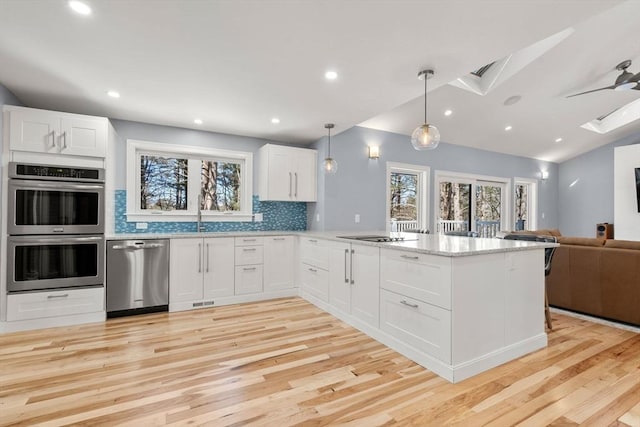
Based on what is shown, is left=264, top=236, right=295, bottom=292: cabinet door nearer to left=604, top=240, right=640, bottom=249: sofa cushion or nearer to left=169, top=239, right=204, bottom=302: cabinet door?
left=169, top=239, right=204, bottom=302: cabinet door

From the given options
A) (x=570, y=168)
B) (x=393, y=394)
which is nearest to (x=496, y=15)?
(x=393, y=394)

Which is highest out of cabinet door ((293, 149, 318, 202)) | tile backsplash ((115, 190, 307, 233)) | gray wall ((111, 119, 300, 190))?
gray wall ((111, 119, 300, 190))

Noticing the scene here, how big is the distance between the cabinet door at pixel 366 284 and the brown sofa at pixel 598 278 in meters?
2.35

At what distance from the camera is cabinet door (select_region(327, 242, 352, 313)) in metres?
3.22

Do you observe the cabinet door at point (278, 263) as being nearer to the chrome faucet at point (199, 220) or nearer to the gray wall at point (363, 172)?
the gray wall at point (363, 172)

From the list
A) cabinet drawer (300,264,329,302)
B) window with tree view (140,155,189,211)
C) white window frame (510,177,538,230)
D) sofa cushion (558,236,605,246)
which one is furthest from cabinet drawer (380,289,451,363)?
white window frame (510,177,538,230)

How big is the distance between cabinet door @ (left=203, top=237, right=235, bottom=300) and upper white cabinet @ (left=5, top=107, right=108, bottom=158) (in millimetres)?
1541

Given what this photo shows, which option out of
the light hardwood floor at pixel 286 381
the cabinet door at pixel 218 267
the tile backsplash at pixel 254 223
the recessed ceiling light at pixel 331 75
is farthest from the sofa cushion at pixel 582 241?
the cabinet door at pixel 218 267

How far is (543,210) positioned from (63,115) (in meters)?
9.41

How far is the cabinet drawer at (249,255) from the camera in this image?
3.96 m

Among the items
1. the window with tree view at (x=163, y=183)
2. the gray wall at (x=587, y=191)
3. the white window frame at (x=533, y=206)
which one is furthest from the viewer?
the white window frame at (x=533, y=206)

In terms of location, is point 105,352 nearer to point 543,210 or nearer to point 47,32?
point 47,32

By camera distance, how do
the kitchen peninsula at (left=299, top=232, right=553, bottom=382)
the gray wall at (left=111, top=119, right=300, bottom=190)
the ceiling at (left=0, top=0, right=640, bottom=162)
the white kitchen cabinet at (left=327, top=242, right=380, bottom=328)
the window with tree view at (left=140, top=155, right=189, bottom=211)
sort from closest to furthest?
1. the ceiling at (left=0, top=0, right=640, bottom=162)
2. the kitchen peninsula at (left=299, top=232, right=553, bottom=382)
3. the white kitchen cabinet at (left=327, top=242, right=380, bottom=328)
4. the gray wall at (left=111, top=119, right=300, bottom=190)
5. the window with tree view at (left=140, top=155, right=189, bottom=211)

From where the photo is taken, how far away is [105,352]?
2545 millimetres
